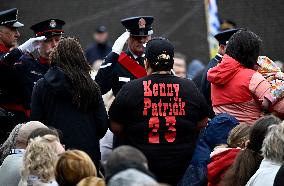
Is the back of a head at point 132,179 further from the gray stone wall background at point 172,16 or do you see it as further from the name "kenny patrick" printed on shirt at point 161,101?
the gray stone wall background at point 172,16

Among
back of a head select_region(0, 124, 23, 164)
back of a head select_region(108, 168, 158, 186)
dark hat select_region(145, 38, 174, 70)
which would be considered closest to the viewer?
back of a head select_region(108, 168, 158, 186)

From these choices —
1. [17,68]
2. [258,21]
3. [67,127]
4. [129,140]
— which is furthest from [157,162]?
[258,21]

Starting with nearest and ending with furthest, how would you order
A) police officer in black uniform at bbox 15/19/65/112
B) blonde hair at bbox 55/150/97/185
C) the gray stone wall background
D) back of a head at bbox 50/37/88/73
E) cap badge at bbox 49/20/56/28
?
blonde hair at bbox 55/150/97/185 → back of a head at bbox 50/37/88/73 → police officer in black uniform at bbox 15/19/65/112 → cap badge at bbox 49/20/56/28 → the gray stone wall background

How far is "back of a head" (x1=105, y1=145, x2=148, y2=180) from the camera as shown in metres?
4.94

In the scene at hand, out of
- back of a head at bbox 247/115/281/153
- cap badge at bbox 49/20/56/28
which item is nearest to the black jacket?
cap badge at bbox 49/20/56/28

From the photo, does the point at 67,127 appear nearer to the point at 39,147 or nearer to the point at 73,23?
the point at 39,147

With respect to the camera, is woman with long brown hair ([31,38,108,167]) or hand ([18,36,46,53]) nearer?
woman with long brown hair ([31,38,108,167])

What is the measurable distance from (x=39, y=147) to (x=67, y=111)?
1.28 m

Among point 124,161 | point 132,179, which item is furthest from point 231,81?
point 132,179

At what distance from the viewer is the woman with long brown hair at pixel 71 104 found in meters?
7.64

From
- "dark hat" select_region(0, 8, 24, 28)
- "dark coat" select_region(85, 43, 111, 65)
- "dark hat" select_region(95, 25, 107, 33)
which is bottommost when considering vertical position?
"dark coat" select_region(85, 43, 111, 65)

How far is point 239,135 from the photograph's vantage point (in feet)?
23.5

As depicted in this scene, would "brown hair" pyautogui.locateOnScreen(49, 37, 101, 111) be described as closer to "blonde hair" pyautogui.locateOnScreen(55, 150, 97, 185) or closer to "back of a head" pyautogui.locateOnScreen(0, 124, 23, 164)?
"back of a head" pyautogui.locateOnScreen(0, 124, 23, 164)

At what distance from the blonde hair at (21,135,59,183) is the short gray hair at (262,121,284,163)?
1.49 metres
